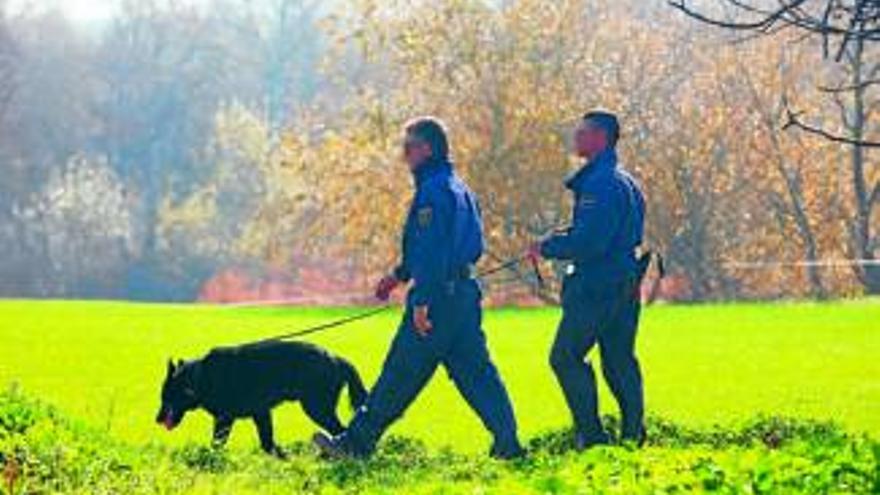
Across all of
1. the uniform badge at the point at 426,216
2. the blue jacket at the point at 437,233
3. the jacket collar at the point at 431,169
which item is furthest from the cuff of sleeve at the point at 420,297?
the jacket collar at the point at 431,169

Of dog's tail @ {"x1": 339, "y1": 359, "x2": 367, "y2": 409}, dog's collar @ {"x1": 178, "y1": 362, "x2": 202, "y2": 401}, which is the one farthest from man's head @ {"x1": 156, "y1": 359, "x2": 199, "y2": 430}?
dog's tail @ {"x1": 339, "y1": 359, "x2": 367, "y2": 409}

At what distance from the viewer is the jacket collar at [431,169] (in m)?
10.7

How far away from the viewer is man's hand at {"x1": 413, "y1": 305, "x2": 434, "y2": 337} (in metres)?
10.5

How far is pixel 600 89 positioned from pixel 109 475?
33258 mm

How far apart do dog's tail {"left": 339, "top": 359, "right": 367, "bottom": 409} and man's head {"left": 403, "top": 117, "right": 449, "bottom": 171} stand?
185cm

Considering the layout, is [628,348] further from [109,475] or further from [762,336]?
[762,336]

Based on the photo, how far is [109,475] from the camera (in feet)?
29.6

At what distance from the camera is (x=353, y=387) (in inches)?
468

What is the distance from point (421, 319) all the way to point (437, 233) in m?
0.55

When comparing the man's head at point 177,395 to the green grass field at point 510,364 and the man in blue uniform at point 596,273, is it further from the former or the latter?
the man in blue uniform at point 596,273

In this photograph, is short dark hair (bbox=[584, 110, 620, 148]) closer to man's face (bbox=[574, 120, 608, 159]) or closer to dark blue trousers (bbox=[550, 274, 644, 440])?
man's face (bbox=[574, 120, 608, 159])

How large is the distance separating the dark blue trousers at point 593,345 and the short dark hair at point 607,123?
3.14ft

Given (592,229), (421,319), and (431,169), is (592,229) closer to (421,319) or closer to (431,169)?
(431,169)

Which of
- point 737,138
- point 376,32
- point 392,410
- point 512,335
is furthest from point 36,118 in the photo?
point 392,410
